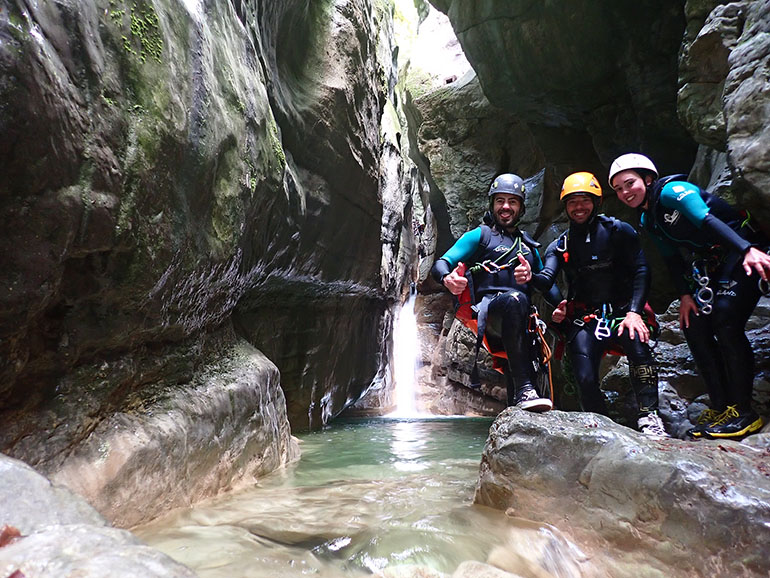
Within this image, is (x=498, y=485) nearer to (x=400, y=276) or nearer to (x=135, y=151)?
(x=135, y=151)

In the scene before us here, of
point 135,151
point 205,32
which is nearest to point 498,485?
point 135,151

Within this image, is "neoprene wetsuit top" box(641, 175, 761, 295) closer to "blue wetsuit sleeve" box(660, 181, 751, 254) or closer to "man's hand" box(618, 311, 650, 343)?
"blue wetsuit sleeve" box(660, 181, 751, 254)

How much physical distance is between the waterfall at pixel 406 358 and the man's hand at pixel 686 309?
11.2 metres

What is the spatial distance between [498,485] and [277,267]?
3873 millimetres

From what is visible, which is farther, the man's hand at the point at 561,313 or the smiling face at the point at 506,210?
the smiling face at the point at 506,210

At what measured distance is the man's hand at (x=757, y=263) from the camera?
3018mm

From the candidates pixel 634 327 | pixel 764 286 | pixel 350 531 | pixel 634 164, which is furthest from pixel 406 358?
pixel 350 531

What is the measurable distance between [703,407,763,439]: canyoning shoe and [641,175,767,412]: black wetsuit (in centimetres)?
7

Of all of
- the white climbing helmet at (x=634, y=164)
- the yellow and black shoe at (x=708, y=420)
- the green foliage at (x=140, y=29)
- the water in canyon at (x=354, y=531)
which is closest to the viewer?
the water in canyon at (x=354, y=531)

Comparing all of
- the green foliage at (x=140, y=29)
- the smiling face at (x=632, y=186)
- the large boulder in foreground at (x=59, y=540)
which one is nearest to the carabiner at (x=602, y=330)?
the smiling face at (x=632, y=186)

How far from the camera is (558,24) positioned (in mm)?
8375

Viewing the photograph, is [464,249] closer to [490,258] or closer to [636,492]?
[490,258]

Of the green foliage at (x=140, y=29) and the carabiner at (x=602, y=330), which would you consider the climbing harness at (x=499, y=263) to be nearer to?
the carabiner at (x=602, y=330)

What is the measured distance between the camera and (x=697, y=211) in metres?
3.40
